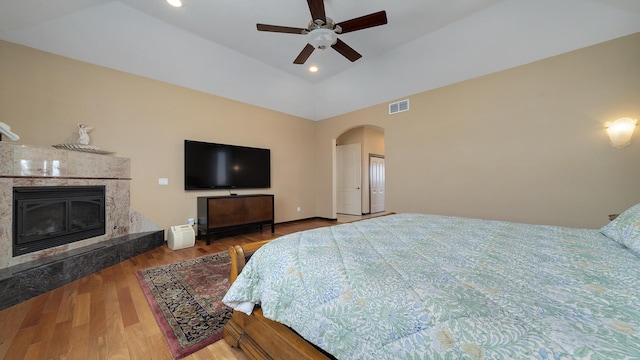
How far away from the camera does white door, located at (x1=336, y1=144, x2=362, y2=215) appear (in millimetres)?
6656

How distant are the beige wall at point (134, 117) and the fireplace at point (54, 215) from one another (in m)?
0.57

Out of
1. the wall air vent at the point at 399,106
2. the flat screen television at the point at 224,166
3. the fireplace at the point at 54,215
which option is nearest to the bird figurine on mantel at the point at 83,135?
the fireplace at the point at 54,215

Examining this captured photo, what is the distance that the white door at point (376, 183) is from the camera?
7035mm

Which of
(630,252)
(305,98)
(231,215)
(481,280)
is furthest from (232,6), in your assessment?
(630,252)

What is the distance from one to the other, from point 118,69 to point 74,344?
3.54 metres

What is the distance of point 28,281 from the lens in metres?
1.96

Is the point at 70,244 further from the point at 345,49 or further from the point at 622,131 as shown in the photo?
the point at 622,131

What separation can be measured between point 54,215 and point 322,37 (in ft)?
11.8

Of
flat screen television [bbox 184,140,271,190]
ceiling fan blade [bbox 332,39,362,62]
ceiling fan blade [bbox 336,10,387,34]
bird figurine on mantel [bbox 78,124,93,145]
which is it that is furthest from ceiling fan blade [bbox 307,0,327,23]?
bird figurine on mantel [bbox 78,124,93,145]

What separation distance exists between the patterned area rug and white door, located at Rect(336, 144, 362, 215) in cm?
446

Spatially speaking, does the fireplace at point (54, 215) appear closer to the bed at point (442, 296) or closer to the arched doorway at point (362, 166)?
the bed at point (442, 296)


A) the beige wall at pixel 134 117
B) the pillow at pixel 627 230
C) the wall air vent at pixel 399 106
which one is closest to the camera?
the pillow at pixel 627 230

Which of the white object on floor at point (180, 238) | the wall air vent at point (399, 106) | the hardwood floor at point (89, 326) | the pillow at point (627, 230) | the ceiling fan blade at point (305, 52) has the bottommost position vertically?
the hardwood floor at point (89, 326)

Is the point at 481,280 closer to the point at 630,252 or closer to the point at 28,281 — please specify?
the point at 630,252
